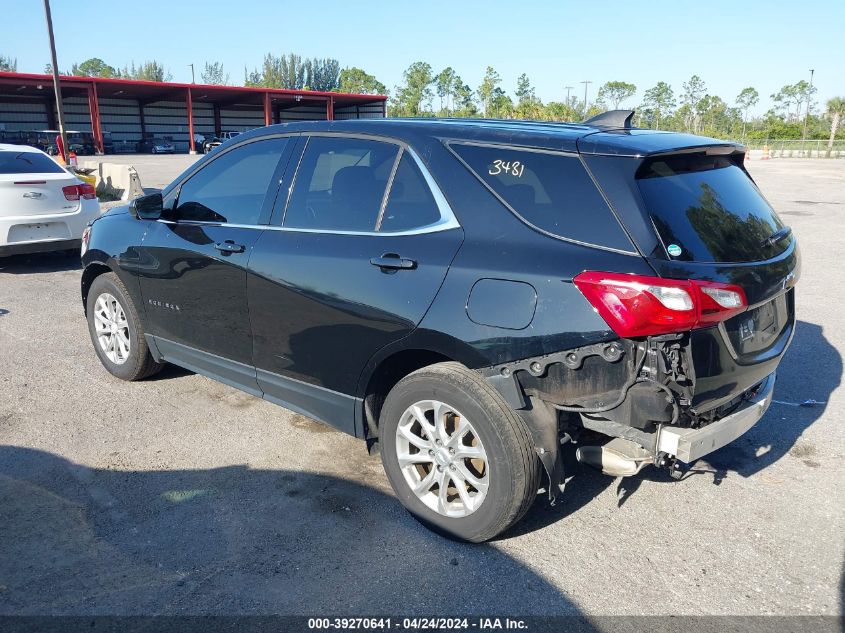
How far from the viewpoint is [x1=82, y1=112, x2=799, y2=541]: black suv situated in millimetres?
2697

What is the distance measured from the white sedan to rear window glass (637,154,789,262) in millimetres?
8108

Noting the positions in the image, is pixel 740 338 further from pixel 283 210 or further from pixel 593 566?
pixel 283 210

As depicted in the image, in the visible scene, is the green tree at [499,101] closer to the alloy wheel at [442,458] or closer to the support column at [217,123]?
the support column at [217,123]

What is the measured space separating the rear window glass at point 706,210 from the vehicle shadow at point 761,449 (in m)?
1.05

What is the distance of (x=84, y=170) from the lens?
18.8m

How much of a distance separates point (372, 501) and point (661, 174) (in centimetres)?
211

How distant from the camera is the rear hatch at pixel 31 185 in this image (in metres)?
8.35

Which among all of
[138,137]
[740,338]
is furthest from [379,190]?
[138,137]

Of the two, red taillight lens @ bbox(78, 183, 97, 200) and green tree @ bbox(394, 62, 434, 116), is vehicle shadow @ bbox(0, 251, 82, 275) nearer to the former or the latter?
red taillight lens @ bbox(78, 183, 97, 200)

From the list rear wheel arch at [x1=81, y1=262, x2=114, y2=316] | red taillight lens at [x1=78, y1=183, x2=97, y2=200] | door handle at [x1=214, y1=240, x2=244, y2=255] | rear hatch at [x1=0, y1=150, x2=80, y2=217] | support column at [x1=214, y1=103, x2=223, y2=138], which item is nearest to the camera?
door handle at [x1=214, y1=240, x2=244, y2=255]

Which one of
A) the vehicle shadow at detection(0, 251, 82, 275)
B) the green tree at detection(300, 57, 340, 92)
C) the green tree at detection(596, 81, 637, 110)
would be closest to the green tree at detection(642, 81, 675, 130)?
the green tree at detection(596, 81, 637, 110)

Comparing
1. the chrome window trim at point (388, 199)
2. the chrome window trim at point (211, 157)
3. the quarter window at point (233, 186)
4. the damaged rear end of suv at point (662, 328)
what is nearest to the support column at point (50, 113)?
the chrome window trim at point (211, 157)

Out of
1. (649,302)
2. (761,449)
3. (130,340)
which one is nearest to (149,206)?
(130,340)

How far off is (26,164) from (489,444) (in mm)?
8417
